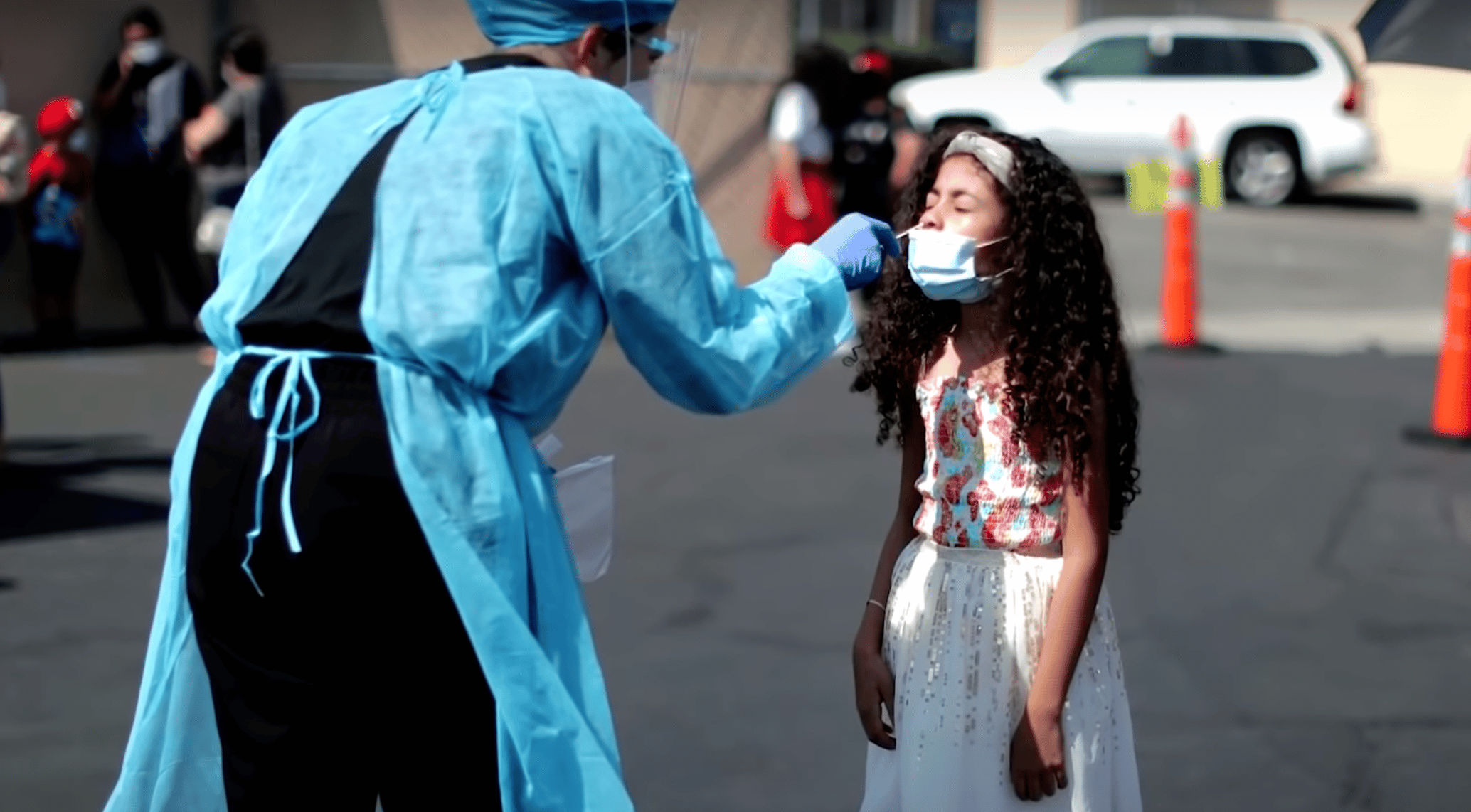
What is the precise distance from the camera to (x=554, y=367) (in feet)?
7.66

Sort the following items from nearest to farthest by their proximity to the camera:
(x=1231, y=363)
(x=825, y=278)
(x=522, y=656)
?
1. (x=522, y=656)
2. (x=825, y=278)
3. (x=1231, y=363)

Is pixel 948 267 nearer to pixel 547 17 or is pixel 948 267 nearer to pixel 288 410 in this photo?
pixel 547 17

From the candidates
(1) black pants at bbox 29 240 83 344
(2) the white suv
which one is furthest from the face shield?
(2) the white suv

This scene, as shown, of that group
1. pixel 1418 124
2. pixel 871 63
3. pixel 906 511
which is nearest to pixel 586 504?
pixel 906 511

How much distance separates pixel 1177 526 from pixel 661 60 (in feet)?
14.7

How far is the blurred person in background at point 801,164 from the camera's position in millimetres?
10320

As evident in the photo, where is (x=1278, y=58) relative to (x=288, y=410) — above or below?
below

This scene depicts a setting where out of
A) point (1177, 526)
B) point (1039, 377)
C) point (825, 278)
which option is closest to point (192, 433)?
point (825, 278)

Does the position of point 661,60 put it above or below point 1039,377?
above

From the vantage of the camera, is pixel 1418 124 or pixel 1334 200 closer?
pixel 1334 200

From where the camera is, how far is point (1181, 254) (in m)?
10.5

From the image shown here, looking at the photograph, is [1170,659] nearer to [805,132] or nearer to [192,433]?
[192,433]

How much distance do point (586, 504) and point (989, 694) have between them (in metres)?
0.69

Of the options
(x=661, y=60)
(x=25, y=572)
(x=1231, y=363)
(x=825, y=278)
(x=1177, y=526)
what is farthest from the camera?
(x=1231, y=363)
